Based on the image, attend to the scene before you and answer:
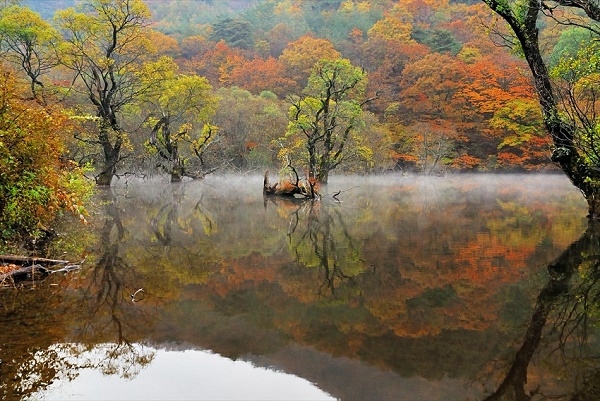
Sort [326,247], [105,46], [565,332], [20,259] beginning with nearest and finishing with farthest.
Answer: [565,332]
[20,259]
[326,247]
[105,46]

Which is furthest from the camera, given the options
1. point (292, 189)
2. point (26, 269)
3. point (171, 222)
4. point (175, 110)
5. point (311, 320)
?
point (175, 110)

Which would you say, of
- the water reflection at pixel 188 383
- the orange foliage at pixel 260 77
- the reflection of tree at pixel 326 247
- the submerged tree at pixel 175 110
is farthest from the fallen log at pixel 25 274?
the orange foliage at pixel 260 77

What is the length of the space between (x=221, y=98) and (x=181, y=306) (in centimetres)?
Result: 3799

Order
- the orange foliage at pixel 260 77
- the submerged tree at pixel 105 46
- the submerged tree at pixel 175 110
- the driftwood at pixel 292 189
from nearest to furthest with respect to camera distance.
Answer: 1. the driftwood at pixel 292 189
2. the submerged tree at pixel 105 46
3. the submerged tree at pixel 175 110
4. the orange foliage at pixel 260 77

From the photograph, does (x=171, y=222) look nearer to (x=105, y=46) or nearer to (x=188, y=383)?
(x=188, y=383)

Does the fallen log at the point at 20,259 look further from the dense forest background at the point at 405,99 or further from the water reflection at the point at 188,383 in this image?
the dense forest background at the point at 405,99

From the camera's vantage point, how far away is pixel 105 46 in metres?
30.5

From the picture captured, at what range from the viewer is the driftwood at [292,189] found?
23158 mm

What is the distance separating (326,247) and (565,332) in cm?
564

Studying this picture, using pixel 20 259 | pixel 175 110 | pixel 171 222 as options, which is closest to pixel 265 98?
pixel 175 110

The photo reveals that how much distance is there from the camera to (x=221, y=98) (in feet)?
139

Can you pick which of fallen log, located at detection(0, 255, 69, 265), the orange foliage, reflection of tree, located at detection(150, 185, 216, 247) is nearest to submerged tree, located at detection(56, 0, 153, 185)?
reflection of tree, located at detection(150, 185, 216, 247)

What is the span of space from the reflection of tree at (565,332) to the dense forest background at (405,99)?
999 inches

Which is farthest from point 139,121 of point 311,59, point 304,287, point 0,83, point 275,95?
point 304,287
